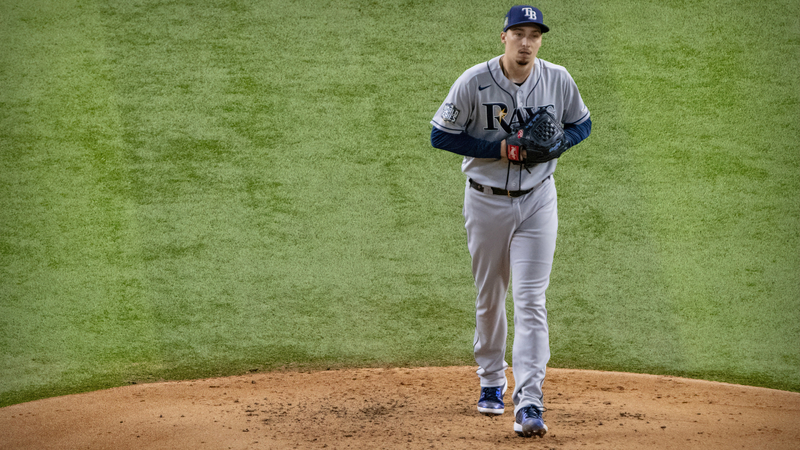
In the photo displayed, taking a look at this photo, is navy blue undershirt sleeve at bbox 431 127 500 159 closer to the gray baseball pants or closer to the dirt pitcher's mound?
the gray baseball pants

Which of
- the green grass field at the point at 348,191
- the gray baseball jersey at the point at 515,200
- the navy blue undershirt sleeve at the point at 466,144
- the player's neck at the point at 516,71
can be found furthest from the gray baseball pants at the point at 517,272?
the green grass field at the point at 348,191

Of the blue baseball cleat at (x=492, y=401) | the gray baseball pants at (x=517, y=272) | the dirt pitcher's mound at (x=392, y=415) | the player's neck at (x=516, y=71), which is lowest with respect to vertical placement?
the dirt pitcher's mound at (x=392, y=415)

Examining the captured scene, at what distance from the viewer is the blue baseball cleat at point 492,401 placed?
3.65 m

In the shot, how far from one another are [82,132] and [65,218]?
3.39 feet

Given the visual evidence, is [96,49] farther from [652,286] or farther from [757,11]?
[757,11]

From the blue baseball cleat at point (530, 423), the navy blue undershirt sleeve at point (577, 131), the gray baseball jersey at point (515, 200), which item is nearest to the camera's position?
the blue baseball cleat at point (530, 423)

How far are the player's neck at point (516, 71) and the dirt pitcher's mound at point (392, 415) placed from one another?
156cm

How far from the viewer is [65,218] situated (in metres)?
6.08

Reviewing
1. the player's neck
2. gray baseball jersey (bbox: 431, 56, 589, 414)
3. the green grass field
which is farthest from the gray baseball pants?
the green grass field

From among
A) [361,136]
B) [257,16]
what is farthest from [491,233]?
[257,16]

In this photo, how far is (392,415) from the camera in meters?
3.75

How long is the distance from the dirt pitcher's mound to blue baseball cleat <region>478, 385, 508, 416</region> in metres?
0.05

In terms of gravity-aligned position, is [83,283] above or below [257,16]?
below

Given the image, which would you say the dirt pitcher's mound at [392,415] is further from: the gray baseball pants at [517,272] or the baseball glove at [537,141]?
the baseball glove at [537,141]
